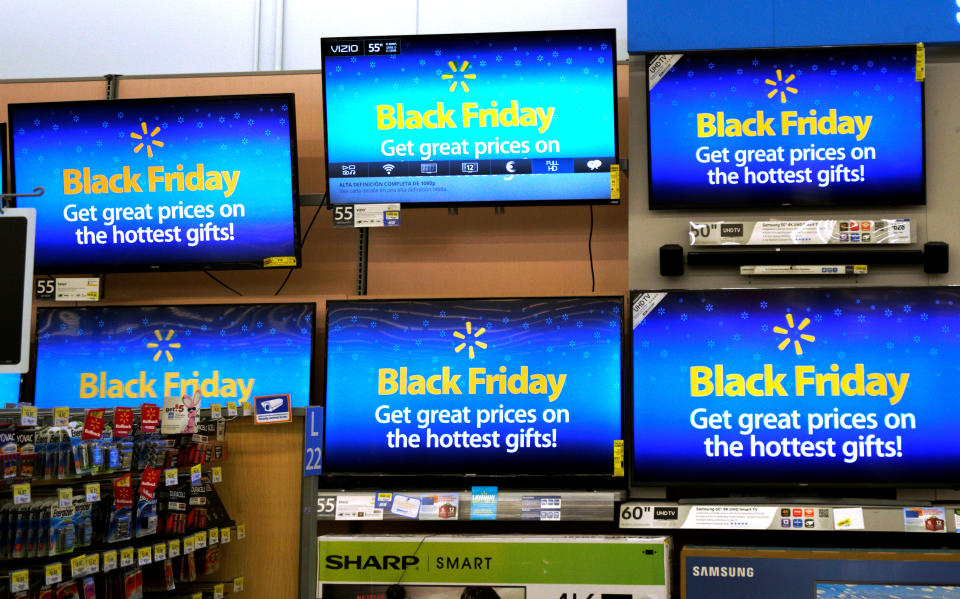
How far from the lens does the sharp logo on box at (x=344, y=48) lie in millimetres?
4402

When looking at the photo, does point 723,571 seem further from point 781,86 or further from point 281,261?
point 281,261

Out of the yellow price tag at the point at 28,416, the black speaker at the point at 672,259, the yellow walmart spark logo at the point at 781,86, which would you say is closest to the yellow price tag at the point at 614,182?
the black speaker at the point at 672,259

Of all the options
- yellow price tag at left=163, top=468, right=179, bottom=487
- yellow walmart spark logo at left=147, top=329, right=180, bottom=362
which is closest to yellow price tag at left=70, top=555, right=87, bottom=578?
yellow price tag at left=163, top=468, right=179, bottom=487

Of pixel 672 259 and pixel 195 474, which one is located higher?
pixel 672 259

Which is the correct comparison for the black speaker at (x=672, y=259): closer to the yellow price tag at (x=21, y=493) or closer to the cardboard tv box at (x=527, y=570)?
the cardboard tv box at (x=527, y=570)

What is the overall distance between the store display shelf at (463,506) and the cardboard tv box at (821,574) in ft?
1.80

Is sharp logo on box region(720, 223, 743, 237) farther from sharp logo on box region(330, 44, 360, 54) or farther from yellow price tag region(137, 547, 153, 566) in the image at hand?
yellow price tag region(137, 547, 153, 566)

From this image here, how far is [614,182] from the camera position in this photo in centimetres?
429

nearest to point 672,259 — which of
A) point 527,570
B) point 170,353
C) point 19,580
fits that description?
point 527,570

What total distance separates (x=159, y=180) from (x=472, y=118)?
1.42m

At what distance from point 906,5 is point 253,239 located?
115 inches

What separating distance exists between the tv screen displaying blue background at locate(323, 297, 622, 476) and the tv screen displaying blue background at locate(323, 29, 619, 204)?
530 millimetres

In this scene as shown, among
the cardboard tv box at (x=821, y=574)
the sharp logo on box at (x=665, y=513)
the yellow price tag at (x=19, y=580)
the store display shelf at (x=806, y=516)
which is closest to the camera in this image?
the yellow price tag at (x=19, y=580)

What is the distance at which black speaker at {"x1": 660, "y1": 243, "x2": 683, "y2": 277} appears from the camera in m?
4.12
